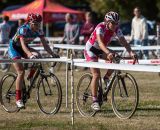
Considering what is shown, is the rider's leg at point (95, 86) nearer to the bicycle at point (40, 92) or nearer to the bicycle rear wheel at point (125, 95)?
the bicycle rear wheel at point (125, 95)

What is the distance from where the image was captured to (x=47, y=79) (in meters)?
13.4

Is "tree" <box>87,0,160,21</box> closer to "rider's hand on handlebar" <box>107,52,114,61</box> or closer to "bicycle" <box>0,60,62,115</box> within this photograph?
"bicycle" <box>0,60,62,115</box>

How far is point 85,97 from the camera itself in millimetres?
13445

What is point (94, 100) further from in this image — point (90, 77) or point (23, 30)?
point (23, 30)

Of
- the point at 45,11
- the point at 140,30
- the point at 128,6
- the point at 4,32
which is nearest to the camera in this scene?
the point at 140,30

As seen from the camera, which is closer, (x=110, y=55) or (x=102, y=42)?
(x=110, y=55)

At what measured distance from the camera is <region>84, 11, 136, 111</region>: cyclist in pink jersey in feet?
41.9

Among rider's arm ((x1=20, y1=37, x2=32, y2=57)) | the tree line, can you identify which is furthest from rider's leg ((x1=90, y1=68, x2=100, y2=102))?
the tree line

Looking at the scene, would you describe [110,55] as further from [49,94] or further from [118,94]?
[49,94]

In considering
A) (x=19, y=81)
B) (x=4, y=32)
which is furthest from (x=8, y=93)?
(x=4, y=32)

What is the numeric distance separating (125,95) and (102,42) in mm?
981

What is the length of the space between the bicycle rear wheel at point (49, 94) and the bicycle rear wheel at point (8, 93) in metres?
0.53

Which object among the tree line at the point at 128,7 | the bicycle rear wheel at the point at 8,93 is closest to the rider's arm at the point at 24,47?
the bicycle rear wheel at the point at 8,93

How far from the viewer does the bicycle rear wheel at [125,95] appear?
41.0ft
